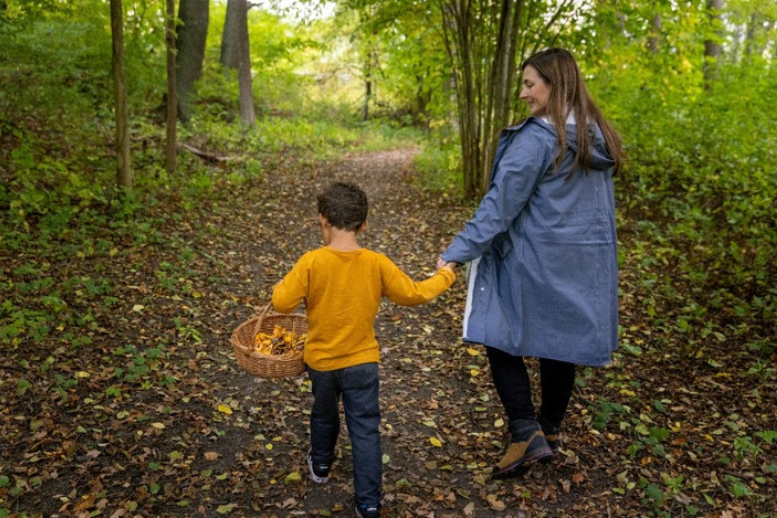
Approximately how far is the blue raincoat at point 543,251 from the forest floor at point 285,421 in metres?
0.96

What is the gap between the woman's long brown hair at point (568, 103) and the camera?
9.09ft

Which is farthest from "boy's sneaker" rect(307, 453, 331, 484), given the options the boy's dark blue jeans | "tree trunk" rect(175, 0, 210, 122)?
"tree trunk" rect(175, 0, 210, 122)

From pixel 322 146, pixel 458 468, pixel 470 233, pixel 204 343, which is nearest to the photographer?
pixel 470 233

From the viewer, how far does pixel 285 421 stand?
3932 mm

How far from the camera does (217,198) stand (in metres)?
8.87

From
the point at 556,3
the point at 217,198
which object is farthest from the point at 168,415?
the point at 556,3

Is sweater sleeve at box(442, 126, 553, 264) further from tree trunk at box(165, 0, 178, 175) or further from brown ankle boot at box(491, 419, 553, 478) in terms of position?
tree trunk at box(165, 0, 178, 175)

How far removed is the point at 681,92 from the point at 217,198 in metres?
8.35

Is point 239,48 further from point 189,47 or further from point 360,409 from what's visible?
point 360,409

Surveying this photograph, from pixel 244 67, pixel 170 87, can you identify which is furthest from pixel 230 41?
pixel 170 87

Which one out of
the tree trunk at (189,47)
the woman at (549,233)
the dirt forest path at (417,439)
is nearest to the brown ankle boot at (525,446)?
the dirt forest path at (417,439)

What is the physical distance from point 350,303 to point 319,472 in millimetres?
1142

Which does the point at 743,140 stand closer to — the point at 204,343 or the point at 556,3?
the point at 556,3

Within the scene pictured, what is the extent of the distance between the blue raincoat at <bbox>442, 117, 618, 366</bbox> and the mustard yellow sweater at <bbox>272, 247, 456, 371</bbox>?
1.00 ft
